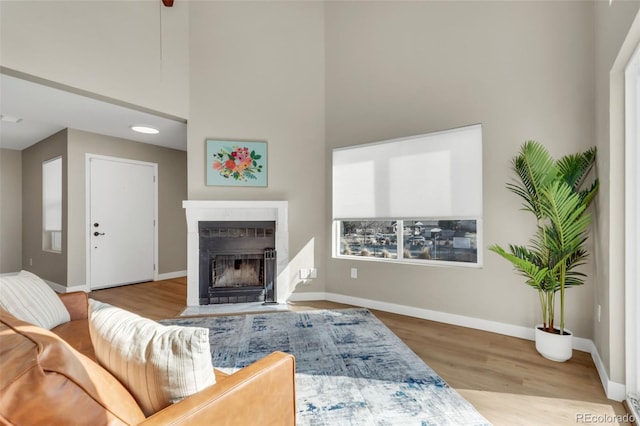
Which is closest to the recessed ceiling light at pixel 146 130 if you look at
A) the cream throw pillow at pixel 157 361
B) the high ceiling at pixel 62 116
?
the high ceiling at pixel 62 116

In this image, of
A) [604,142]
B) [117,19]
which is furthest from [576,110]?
[117,19]

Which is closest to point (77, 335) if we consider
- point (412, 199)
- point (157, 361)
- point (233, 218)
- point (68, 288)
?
point (157, 361)

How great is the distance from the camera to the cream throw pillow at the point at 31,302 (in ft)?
5.22

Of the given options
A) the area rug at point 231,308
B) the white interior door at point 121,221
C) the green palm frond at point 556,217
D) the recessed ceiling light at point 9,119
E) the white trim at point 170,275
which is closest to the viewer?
the green palm frond at point 556,217

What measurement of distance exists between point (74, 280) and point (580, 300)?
19.1 ft

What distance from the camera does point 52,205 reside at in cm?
489

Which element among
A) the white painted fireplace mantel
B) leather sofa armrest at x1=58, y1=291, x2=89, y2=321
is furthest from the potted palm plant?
leather sofa armrest at x1=58, y1=291, x2=89, y2=321

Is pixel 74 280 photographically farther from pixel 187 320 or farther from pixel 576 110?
pixel 576 110

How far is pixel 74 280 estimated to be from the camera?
4395 mm

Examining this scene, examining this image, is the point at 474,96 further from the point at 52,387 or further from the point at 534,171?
the point at 52,387

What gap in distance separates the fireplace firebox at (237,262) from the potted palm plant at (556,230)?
250 cm

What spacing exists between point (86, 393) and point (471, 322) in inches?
122

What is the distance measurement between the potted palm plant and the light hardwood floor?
0.64 ft

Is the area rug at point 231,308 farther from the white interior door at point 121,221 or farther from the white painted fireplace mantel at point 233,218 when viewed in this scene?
the white interior door at point 121,221
